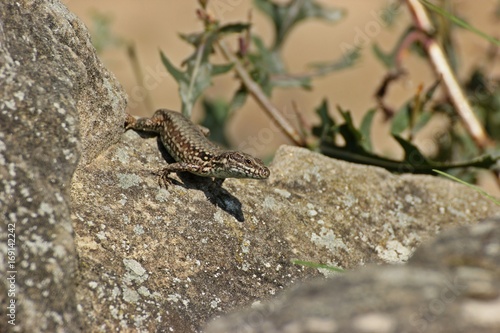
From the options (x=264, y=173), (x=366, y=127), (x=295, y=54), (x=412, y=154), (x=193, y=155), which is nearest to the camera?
(x=264, y=173)

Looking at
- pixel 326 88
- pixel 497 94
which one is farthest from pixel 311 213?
pixel 326 88

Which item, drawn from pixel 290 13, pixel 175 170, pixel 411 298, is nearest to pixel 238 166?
pixel 175 170

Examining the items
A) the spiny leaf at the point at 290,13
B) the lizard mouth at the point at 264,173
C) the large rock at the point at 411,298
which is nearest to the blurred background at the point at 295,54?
the spiny leaf at the point at 290,13

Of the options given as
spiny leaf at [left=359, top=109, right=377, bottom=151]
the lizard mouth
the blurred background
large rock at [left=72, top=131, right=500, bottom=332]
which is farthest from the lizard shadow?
the blurred background

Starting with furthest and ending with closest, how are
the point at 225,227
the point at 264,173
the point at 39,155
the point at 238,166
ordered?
the point at 238,166
the point at 264,173
the point at 225,227
the point at 39,155

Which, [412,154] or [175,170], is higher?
[175,170]

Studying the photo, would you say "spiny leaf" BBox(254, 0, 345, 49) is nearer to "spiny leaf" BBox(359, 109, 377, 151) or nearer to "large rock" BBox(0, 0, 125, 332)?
"spiny leaf" BBox(359, 109, 377, 151)

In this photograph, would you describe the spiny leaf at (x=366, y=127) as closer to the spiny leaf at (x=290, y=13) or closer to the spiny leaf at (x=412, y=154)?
the spiny leaf at (x=412, y=154)

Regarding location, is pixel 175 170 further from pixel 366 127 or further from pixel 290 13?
pixel 290 13
